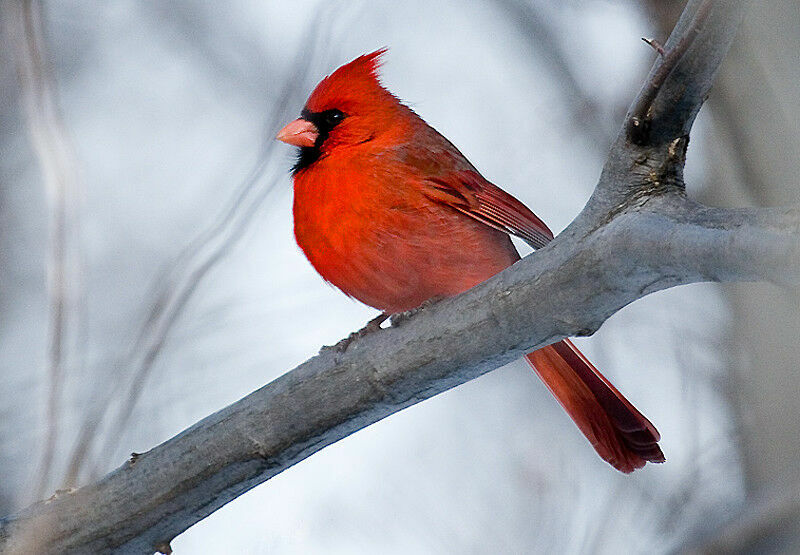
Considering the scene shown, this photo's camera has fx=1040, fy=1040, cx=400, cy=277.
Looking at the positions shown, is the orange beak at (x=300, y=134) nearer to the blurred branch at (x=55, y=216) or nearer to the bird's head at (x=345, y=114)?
the bird's head at (x=345, y=114)

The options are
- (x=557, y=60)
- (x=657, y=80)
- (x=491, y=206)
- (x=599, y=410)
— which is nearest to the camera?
(x=657, y=80)

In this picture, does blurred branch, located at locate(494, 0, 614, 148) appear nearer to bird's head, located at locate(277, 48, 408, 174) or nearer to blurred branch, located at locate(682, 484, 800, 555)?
bird's head, located at locate(277, 48, 408, 174)

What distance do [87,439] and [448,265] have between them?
0.97 meters

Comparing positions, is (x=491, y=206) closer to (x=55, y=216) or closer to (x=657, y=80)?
(x=657, y=80)

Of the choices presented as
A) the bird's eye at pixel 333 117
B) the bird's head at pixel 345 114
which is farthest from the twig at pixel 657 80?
the bird's eye at pixel 333 117

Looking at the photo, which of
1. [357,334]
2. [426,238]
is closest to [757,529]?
[357,334]

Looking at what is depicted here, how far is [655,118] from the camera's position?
1.40 m

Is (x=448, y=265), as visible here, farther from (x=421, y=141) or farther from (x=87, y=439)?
(x=87, y=439)

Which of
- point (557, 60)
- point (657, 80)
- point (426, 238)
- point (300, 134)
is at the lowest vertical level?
point (657, 80)

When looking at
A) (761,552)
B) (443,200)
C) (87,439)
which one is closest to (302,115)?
(443,200)

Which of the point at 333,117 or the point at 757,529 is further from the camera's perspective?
the point at 333,117

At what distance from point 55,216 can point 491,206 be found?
1.10m

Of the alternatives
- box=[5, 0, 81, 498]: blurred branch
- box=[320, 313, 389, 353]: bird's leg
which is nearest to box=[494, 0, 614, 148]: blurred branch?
box=[320, 313, 389, 353]: bird's leg

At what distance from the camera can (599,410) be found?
2.11m
